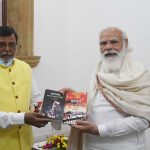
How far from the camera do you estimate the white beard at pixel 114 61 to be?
1.92 m

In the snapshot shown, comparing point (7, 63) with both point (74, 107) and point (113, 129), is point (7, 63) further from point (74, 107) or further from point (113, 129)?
point (113, 129)

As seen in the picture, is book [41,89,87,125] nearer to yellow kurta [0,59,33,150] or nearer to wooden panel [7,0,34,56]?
yellow kurta [0,59,33,150]

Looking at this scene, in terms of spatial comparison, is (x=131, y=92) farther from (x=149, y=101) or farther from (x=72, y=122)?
(x=72, y=122)

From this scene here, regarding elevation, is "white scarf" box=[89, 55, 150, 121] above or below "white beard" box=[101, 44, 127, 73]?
below

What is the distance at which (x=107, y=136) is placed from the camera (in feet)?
5.78

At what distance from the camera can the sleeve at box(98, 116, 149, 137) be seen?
1738 mm

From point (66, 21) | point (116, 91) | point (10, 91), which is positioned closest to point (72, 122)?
point (116, 91)

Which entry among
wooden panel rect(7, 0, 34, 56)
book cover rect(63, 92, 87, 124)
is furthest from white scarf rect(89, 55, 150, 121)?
wooden panel rect(7, 0, 34, 56)

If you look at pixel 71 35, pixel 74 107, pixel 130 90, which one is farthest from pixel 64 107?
pixel 71 35

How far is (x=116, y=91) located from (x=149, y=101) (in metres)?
0.20

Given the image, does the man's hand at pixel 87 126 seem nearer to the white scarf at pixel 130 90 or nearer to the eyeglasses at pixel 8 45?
the white scarf at pixel 130 90

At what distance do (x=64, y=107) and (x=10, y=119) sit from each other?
331 mm

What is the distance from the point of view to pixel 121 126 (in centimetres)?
174

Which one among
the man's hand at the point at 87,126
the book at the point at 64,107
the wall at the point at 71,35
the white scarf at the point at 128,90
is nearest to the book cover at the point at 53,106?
the book at the point at 64,107
